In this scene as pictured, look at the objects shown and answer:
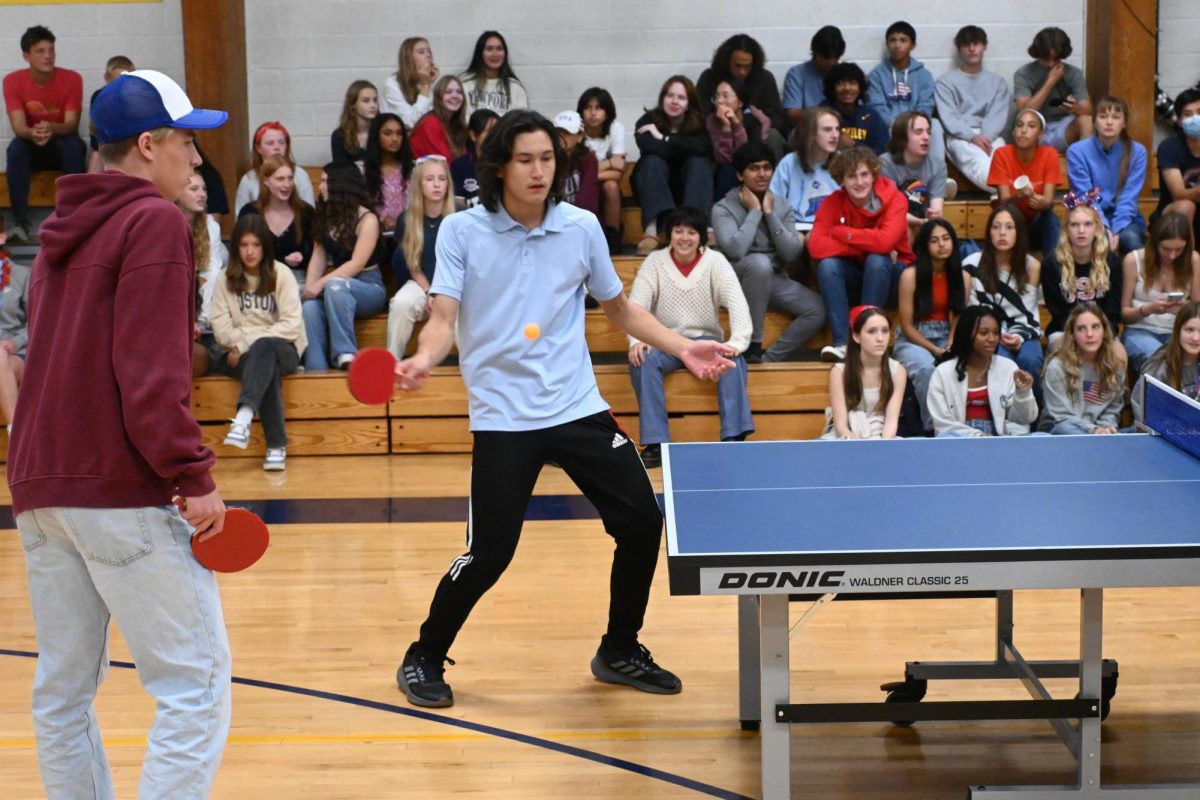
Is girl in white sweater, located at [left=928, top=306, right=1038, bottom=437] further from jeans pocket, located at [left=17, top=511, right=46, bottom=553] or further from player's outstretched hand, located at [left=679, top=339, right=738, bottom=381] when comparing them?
jeans pocket, located at [left=17, top=511, right=46, bottom=553]

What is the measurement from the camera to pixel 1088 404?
25.4 feet

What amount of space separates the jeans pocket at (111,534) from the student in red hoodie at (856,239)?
20.5ft

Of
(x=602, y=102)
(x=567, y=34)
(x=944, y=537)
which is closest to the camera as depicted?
(x=944, y=537)

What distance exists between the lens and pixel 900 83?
1048 cm

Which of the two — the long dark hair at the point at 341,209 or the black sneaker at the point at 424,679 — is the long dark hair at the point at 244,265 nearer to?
the long dark hair at the point at 341,209

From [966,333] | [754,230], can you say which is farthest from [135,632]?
[754,230]

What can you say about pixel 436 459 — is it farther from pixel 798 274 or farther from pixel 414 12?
pixel 414 12

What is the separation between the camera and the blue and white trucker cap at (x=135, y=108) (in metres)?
2.75

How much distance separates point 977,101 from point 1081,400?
3.66m

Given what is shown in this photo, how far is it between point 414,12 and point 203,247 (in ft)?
10.7

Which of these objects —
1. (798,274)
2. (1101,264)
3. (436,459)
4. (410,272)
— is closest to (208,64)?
(410,272)

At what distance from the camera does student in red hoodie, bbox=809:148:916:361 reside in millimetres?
8664

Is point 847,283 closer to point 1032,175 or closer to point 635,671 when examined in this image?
point 1032,175

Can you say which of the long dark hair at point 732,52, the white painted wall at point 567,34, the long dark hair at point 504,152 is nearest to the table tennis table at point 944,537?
the long dark hair at point 504,152
